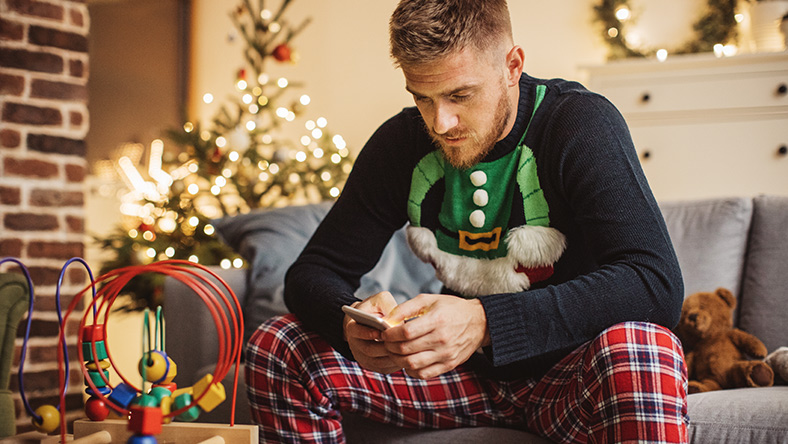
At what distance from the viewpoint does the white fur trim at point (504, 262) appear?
1.14 meters

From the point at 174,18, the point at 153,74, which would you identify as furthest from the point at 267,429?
the point at 174,18

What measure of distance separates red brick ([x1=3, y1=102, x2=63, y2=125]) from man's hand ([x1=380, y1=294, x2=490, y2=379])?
1.80 m

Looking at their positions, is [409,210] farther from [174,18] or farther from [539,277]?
[174,18]

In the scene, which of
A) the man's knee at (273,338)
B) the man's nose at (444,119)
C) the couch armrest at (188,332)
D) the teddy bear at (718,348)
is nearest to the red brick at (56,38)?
the couch armrest at (188,332)

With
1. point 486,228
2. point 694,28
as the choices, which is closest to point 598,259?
point 486,228

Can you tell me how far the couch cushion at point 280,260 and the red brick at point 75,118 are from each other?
0.72m

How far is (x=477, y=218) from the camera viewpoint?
121 cm

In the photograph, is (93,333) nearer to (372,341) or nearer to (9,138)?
(372,341)

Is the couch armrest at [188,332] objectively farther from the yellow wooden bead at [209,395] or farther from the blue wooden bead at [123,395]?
the yellow wooden bead at [209,395]

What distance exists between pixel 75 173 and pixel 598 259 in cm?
195

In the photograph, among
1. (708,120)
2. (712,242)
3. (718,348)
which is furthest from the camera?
(708,120)

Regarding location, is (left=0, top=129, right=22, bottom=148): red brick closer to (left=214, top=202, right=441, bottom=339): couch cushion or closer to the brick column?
the brick column

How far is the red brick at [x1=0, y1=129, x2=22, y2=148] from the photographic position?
2.21 meters

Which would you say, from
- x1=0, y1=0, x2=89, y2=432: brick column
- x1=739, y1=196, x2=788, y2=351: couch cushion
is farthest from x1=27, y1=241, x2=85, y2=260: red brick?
x1=739, y1=196, x2=788, y2=351: couch cushion
